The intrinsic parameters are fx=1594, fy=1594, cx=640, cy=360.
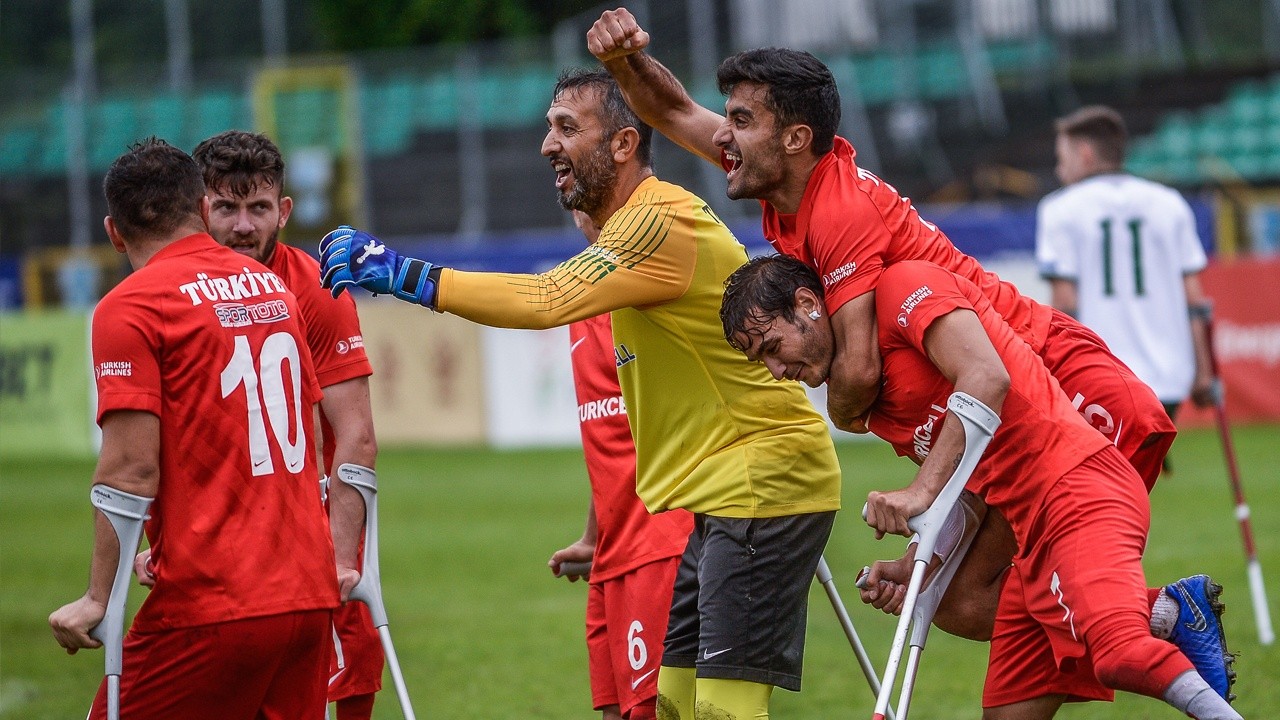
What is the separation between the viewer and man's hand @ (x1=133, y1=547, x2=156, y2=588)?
15.9 feet

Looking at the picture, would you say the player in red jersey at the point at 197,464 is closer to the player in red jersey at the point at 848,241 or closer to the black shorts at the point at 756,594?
the black shorts at the point at 756,594

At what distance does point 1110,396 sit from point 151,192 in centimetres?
315

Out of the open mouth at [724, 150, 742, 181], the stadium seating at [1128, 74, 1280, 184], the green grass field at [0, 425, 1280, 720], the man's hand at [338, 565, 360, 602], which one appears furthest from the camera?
the stadium seating at [1128, 74, 1280, 184]

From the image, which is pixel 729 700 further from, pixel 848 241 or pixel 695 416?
pixel 848 241

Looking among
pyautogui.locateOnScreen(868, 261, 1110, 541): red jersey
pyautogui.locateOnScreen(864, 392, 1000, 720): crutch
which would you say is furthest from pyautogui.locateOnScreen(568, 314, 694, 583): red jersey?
pyautogui.locateOnScreen(864, 392, 1000, 720): crutch

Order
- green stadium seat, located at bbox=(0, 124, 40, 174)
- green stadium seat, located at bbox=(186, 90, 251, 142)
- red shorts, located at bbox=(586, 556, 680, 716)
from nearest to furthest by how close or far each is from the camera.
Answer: red shorts, located at bbox=(586, 556, 680, 716) → green stadium seat, located at bbox=(186, 90, 251, 142) → green stadium seat, located at bbox=(0, 124, 40, 174)

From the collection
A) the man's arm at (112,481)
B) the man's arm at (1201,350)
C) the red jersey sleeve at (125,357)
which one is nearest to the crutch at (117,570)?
the man's arm at (112,481)

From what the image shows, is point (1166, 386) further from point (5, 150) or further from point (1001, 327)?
point (5, 150)

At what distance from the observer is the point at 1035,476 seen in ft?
16.3

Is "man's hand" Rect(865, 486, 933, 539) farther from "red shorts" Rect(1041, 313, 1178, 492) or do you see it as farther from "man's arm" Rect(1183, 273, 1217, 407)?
"man's arm" Rect(1183, 273, 1217, 407)

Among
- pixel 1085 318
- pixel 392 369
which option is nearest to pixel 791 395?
pixel 1085 318

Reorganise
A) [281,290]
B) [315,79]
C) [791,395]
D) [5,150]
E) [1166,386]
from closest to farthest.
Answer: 1. [281,290]
2. [791,395]
3. [1166,386]
4. [315,79]
5. [5,150]

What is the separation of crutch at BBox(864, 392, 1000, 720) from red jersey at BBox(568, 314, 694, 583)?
1.29 metres

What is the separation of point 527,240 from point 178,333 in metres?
19.8
